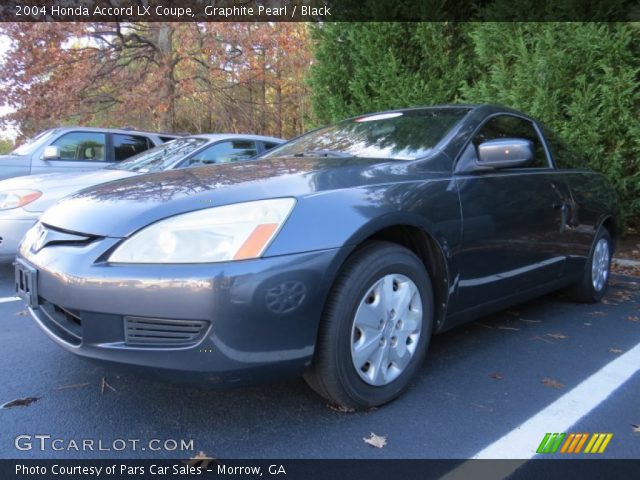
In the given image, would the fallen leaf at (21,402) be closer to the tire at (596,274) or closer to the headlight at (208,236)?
the headlight at (208,236)

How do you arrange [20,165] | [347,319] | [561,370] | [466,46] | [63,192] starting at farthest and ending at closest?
[466,46] → [20,165] → [63,192] → [561,370] → [347,319]

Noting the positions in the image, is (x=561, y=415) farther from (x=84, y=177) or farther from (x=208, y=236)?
(x=84, y=177)

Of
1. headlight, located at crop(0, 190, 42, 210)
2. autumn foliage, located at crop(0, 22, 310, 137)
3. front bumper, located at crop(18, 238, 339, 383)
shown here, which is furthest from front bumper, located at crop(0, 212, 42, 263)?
autumn foliage, located at crop(0, 22, 310, 137)

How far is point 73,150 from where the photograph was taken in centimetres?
683

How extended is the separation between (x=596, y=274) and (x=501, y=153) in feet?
6.43

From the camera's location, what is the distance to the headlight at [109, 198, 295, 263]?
1910 millimetres

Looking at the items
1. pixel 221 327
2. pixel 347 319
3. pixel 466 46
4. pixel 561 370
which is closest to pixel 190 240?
pixel 221 327

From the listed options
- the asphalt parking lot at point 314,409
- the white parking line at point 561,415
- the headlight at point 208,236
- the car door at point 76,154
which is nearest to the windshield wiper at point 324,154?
the headlight at point 208,236

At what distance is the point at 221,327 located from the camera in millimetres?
1866

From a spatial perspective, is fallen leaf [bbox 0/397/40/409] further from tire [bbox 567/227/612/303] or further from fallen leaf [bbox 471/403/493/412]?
tire [bbox 567/227/612/303]

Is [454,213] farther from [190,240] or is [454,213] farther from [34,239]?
[34,239]

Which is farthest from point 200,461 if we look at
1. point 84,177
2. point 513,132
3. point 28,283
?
point 84,177

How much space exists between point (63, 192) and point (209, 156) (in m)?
1.54

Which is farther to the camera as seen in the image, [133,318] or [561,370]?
[561,370]
